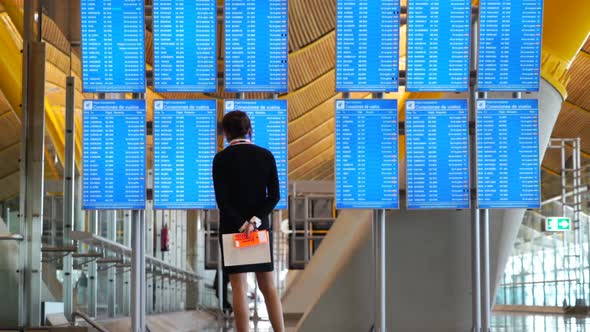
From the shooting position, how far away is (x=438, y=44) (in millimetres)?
8492

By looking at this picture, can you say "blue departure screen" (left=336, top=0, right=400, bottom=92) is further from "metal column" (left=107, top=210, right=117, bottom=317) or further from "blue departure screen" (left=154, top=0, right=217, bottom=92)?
"metal column" (left=107, top=210, right=117, bottom=317)

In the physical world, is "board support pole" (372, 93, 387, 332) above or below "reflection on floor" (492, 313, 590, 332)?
above

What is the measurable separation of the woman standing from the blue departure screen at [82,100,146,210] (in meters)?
1.64

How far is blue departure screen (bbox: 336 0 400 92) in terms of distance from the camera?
8.41m

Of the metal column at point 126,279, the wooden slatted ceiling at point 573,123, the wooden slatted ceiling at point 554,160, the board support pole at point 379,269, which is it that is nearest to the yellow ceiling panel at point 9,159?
the board support pole at point 379,269

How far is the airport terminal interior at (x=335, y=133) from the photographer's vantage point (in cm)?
836

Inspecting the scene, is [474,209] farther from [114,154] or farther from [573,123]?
[573,123]

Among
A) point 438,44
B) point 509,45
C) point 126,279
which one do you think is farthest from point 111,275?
point 509,45

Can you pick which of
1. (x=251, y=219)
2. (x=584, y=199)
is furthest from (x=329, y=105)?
(x=251, y=219)

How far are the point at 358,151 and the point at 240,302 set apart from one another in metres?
2.12

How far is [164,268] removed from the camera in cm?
2464

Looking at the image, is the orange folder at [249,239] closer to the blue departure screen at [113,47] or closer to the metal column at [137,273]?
the metal column at [137,273]

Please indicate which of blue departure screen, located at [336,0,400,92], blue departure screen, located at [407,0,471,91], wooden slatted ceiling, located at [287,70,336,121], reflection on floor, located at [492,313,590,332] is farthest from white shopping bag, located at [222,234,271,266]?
wooden slatted ceiling, located at [287,70,336,121]

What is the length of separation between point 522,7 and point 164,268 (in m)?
17.4
